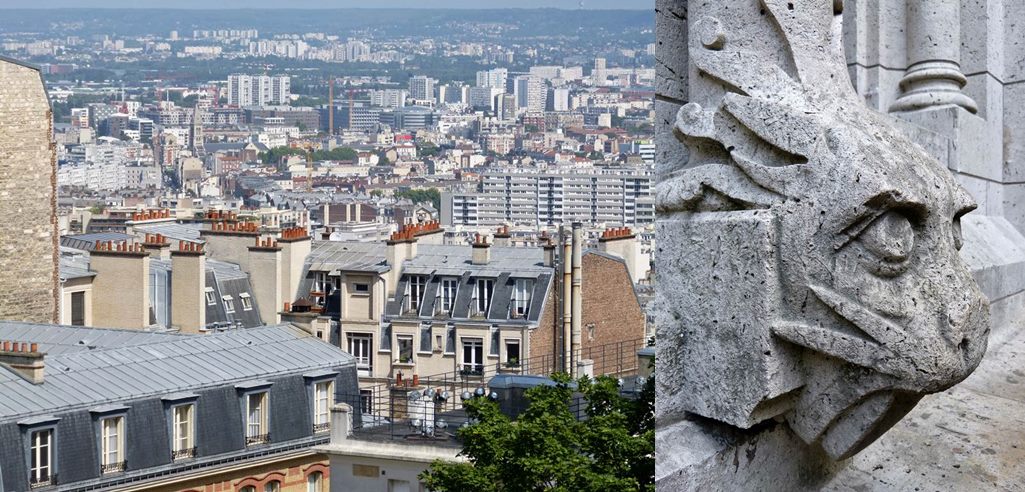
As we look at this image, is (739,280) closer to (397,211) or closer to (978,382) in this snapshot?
(978,382)

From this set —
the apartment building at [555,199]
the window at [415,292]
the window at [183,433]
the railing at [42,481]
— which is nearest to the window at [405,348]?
the window at [415,292]

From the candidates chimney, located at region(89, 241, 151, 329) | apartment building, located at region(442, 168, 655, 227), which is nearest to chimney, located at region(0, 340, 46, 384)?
chimney, located at region(89, 241, 151, 329)

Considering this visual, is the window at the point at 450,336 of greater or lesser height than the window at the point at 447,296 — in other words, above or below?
below

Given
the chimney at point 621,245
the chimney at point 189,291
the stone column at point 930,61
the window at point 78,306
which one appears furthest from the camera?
the chimney at point 621,245

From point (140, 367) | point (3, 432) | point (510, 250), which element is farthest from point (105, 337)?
point (510, 250)

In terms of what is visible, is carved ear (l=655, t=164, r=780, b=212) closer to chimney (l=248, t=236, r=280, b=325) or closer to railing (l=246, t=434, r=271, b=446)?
railing (l=246, t=434, r=271, b=446)

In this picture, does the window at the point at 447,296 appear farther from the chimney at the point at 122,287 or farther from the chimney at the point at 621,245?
the chimney at the point at 122,287
